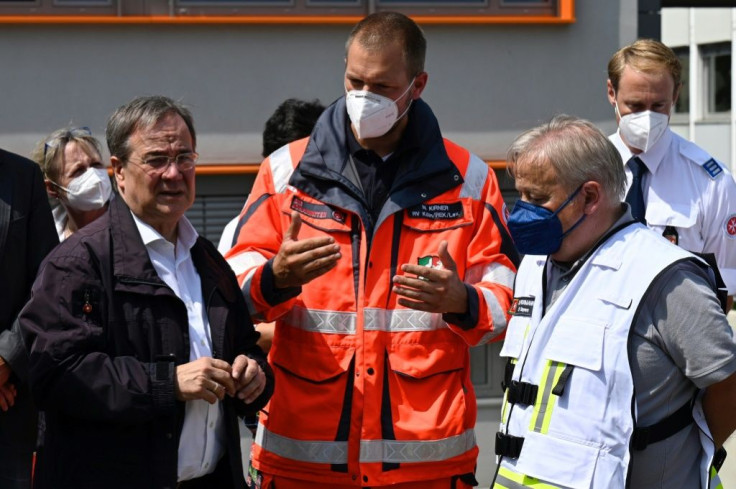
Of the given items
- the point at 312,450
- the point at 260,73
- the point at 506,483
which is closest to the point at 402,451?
the point at 312,450

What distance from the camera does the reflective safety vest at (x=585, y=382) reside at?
3207mm

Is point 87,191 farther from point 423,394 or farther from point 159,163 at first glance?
point 423,394

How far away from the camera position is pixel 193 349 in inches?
144

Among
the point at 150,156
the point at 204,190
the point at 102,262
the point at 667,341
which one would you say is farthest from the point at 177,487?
the point at 204,190

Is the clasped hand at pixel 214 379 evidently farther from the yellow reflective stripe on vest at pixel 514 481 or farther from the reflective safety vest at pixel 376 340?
the yellow reflective stripe on vest at pixel 514 481

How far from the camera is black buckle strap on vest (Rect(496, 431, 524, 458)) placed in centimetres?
339

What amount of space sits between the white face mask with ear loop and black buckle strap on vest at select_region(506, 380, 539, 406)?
169 centimetres

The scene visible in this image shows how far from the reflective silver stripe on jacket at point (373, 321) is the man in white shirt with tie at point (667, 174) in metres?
1.22

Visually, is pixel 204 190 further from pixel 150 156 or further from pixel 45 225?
pixel 150 156

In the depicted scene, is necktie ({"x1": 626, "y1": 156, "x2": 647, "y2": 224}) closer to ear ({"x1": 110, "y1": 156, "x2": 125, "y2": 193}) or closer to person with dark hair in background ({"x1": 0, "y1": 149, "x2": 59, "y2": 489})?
ear ({"x1": 110, "y1": 156, "x2": 125, "y2": 193})

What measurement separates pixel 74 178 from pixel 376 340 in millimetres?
2043

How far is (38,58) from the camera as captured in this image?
7.00m

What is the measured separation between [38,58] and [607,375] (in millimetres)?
4840

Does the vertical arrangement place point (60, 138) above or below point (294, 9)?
below
